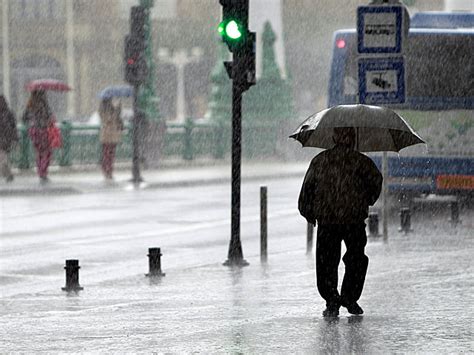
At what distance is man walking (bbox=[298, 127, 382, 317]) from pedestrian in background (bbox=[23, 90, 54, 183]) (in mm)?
18867

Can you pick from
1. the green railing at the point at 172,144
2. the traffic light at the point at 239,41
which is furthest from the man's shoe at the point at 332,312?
the green railing at the point at 172,144

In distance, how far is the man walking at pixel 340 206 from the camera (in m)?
11.7

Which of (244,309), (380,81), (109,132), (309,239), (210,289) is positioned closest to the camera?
(244,309)

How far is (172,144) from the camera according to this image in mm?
39625

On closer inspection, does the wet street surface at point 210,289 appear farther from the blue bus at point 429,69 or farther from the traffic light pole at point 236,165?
the blue bus at point 429,69

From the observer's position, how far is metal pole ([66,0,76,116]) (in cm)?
7456

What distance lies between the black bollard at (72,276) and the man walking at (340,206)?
3.16 meters

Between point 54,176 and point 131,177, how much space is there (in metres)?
1.62

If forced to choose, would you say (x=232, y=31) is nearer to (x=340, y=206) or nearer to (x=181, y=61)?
(x=340, y=206)

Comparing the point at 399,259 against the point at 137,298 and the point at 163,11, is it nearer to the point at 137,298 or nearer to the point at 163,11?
the point at 137,298

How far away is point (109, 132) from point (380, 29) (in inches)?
608

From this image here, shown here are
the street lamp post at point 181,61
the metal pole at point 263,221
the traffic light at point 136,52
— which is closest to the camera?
the metal pole at point 263,221

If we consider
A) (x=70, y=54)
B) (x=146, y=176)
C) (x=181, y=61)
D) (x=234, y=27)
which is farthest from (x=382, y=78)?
(x=70, y=54)

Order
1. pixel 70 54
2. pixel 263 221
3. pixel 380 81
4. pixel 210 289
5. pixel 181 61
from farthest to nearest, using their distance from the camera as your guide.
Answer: pixel 70 54 < pixel 181 61 < pixel 380 81 < pixel 263 221 < pixel 210 289
